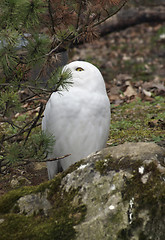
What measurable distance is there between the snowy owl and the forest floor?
1.52ft

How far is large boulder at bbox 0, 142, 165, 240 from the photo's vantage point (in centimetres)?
188

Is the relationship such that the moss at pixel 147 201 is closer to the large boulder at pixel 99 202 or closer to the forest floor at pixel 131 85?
the large boulder at pixel 99 202

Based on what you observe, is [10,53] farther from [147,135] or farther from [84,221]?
[147,135]

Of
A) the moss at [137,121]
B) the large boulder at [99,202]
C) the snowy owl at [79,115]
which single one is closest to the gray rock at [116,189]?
the large boulder at [99,202]

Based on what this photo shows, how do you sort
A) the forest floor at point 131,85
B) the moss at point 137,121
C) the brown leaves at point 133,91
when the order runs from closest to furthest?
the forest floor at point 131,85 < the moss at point 137,121 < the brown leaves at point 133,91

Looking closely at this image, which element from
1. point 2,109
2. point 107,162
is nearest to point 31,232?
point 107,162

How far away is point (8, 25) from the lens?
228 centimetres

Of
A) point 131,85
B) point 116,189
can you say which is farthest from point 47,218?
point 131,85

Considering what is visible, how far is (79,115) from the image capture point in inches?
119

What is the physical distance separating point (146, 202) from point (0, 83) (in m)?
1.21

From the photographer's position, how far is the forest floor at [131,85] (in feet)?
13.0

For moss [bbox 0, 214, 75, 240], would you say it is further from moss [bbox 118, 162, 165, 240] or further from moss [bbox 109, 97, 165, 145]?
moss [bbox 109, 97, 165, 145]

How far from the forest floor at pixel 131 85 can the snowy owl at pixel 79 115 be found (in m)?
0.46

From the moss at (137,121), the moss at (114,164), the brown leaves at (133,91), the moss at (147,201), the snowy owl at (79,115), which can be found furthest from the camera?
the brown leaves at (133,91)
